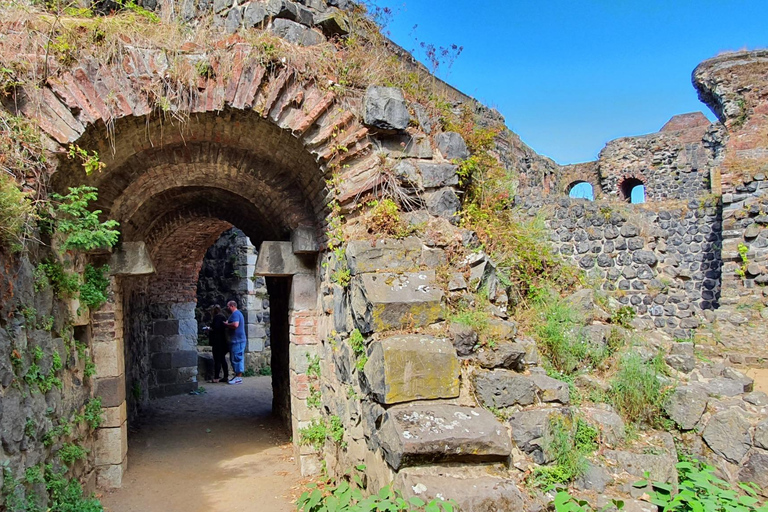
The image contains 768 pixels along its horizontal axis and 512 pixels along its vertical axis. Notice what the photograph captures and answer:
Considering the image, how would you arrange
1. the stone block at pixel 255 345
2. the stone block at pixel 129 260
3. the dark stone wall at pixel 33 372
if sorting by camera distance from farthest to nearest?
the stone block at pixel 255 345
the stone block at pixel 129 260
the dark stone wall at pixel 33 372

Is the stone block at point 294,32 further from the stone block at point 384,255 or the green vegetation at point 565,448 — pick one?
the green vegetation at point 565,448

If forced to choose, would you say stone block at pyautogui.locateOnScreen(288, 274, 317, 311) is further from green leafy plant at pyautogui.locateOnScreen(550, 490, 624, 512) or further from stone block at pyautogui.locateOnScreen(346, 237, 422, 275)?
green leafy plant at pyautogui.locateOnScreen(550, 490, 624, 512)

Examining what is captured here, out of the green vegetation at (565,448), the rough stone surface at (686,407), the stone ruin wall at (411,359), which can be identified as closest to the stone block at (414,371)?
the stone ruin wall at (411,359)

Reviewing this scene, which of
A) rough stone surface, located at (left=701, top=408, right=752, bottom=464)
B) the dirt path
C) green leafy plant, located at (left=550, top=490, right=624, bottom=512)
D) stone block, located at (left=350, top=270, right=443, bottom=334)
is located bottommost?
the dirt path

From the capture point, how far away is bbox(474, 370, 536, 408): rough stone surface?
338 centimetres

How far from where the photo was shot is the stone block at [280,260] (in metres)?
5.29

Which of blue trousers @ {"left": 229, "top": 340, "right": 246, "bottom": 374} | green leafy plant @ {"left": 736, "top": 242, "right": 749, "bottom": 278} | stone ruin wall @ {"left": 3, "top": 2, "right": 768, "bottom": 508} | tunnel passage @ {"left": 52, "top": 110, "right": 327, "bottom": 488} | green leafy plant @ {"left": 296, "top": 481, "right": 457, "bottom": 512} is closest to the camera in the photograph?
green leafy plant @ {"left": 296, "top": 481, "right": 457, "bottom": 512}

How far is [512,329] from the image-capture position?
148 inches

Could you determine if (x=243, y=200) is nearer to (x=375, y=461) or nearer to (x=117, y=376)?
(x=117, y=376)

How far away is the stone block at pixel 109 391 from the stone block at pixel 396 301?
103 inches

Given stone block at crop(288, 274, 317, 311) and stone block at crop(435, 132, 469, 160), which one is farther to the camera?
stone block at crop(288, 274, 317, 311)

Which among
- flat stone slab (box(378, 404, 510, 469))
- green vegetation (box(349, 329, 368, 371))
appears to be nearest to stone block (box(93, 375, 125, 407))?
green vegetation (box(349, 329, 368, 371))

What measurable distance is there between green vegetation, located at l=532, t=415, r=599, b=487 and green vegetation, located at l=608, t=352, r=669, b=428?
1.63 feet

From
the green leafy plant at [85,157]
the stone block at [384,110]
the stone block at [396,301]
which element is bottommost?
the stone block at [396,301]
